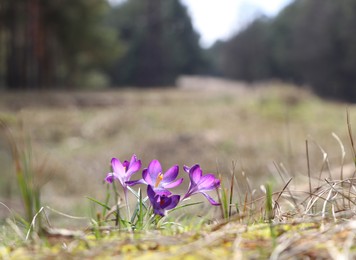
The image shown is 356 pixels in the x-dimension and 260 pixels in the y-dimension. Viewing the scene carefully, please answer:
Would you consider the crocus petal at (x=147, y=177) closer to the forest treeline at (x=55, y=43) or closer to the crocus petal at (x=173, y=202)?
the crocus petal at (x=173, y=202)

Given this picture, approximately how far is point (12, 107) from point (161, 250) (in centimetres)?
1331

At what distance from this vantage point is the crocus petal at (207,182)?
1.10 m

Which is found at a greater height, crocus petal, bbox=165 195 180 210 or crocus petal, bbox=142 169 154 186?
crocus petal, bbox=142 169 154 186

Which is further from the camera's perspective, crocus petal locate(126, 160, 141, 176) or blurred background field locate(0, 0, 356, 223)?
blurred background field locate(0, 0, 356, 223)

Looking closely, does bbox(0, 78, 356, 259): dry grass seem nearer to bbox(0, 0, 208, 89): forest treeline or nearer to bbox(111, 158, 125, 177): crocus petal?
bbox(111, 158, 125, 177): crocus petal

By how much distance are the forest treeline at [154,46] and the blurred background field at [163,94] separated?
9 centimetres

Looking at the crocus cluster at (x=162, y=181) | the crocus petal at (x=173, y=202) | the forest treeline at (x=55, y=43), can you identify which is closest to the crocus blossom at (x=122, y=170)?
the crocus cluster at (x=162, y=181)

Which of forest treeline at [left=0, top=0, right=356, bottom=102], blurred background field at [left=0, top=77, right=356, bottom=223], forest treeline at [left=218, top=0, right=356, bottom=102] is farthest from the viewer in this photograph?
forest treeline at [left=218, top=0, right=356, bottom=102]

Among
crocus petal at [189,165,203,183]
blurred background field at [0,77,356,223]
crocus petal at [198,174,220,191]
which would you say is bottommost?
blurred background field at [0,77,356,223]

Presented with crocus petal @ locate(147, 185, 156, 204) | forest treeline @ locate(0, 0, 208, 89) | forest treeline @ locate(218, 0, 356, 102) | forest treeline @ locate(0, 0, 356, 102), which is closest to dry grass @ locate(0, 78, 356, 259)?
crocus petal @ locate(147, 185, 156, 204)

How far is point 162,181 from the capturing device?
114 centimetres

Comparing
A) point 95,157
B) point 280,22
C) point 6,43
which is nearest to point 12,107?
point 95,157

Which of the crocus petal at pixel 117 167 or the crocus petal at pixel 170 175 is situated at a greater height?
the crocus petal at pixel 117 167

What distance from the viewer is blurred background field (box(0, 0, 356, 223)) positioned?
884cm
